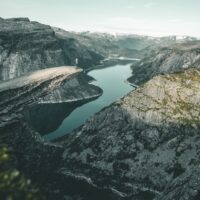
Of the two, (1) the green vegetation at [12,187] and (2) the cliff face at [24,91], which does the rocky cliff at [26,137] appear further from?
(1) the green vegetation at [12,187]

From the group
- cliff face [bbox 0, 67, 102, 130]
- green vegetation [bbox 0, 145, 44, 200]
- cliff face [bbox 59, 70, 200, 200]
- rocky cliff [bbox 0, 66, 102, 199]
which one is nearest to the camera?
green vegetation [bbox 0, 145, 44, 200]

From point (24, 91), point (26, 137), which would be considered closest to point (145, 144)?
point (26, 137)

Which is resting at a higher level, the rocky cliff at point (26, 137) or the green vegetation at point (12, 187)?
the green vegetation at point (12, 187)

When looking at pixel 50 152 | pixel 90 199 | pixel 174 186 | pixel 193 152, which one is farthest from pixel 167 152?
pixel 50 152

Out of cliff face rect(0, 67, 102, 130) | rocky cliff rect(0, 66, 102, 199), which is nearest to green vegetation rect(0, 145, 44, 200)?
rocky cliff rect(0, 66, 102, 199)

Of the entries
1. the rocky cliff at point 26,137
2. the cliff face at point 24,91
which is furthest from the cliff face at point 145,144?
the cliff face at point 24,91

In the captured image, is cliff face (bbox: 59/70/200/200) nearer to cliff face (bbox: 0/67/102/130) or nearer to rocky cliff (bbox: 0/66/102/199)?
rocky cliff (bbox: 0/66/102/199)

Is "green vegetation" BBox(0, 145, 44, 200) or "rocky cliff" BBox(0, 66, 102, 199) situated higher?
"green vegetation" BBox(0, 145, 44, 200)

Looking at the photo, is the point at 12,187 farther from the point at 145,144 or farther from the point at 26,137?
Result: the point at 26,137

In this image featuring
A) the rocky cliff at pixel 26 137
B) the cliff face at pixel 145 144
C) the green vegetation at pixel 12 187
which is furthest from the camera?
the rocky cliff at pixel 26 137
